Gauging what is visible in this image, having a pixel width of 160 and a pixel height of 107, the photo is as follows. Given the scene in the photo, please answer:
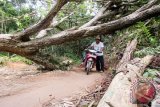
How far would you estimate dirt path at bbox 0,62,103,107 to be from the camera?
6.75 meters

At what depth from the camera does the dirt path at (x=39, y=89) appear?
6754 mm

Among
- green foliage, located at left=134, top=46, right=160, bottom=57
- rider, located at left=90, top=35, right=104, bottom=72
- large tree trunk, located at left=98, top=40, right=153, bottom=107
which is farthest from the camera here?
rider, located at left=90, top=35, right=104, bottom=72

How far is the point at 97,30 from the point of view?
1022cm

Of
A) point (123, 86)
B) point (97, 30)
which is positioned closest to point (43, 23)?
point (97, 30)

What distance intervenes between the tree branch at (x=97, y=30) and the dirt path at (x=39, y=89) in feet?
4.23

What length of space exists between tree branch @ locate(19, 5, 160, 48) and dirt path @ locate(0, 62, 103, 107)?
4.23 ft

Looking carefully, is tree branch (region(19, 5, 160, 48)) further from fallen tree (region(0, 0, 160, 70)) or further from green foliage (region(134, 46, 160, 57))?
green foliage (region(134, 46, 160, 57))

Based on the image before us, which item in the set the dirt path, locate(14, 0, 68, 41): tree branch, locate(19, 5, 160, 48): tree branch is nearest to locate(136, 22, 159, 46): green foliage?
locate(19, 5, 160, 48): tree branch

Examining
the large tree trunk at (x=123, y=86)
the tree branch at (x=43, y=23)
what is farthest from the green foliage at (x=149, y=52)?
the tree branch at (x=43, y=23)

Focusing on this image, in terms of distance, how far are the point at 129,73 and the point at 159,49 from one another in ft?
7.26

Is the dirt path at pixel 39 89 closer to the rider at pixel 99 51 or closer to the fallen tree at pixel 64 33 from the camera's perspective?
the fallen tree at pixel 64 33

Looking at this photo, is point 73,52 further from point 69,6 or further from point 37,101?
point 37,101

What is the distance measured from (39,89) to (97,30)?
3513mm

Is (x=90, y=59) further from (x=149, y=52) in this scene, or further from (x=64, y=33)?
(x=149, y=52)
